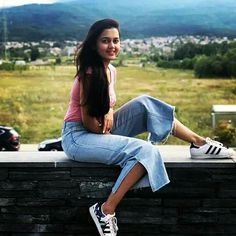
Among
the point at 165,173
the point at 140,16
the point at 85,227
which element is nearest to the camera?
the point at 165,173

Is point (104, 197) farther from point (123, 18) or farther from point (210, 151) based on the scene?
point (123, 18)

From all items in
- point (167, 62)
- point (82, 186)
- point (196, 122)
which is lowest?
point (196, 122)

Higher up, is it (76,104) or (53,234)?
(76,104)

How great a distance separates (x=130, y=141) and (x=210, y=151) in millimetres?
305

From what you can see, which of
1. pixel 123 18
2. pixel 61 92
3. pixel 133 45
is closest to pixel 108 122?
pixel 61 92


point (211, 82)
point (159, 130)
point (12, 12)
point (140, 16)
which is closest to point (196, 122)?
point (211, 82)

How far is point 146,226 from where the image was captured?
2312 mm

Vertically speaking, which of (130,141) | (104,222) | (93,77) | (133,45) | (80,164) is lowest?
(133,45)

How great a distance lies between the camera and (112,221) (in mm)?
2180

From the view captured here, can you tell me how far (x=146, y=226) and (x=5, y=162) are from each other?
55 cm

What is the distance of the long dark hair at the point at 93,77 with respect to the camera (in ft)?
7.15

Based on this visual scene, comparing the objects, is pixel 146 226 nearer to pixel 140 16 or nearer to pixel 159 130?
pixel 159 130

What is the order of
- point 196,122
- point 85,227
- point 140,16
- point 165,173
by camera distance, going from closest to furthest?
1. point 165,173
2. point 85,227
3. point 196,122
4. point 140,16

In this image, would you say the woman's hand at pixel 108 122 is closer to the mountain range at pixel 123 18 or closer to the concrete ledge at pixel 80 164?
the concrete ledge at pixel 80 164
